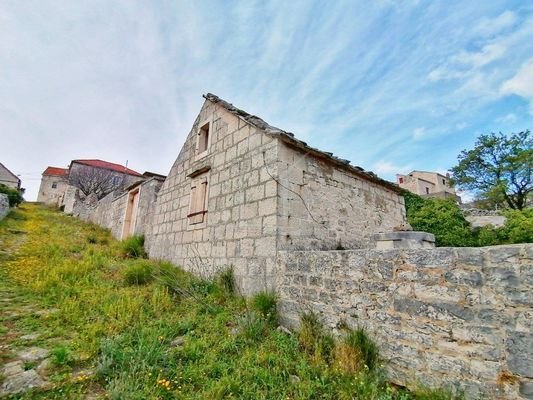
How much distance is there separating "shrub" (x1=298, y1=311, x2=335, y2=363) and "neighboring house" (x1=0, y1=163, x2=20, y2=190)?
144ft

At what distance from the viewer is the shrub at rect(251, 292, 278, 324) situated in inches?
167

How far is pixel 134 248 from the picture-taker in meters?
9.43

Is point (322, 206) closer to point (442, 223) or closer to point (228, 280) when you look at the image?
point (228, 280)

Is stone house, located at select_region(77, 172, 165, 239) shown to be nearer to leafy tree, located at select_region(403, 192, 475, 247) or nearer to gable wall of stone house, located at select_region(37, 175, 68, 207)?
leafy tree, located at select_region(403, 192, 475, 247)

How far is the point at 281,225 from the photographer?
15.6 ft

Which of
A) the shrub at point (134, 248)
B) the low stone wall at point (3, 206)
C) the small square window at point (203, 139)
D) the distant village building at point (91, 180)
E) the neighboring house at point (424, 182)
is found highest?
the neighboring house at point (424, 182)

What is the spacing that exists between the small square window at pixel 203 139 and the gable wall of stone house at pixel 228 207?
0.74ft

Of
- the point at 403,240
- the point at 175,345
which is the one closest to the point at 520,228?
the point at 403,240

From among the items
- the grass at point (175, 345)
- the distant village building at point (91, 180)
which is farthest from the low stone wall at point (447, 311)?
the distant village building at point (91, 180)

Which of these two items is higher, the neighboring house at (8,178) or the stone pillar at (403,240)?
the neighboring house at (8,178)

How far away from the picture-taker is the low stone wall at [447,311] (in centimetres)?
214

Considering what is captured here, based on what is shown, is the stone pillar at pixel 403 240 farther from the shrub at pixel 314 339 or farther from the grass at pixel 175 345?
the grass at pixel 175 345

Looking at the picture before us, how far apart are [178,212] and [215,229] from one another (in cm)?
226

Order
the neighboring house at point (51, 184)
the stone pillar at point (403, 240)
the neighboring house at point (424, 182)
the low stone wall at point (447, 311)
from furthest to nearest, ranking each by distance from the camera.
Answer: the neighboring house at point (51, 184), the neighboring house at point (424, 182), the stone pillar at point (403, 240), the low stone wall at point (447, 311)
